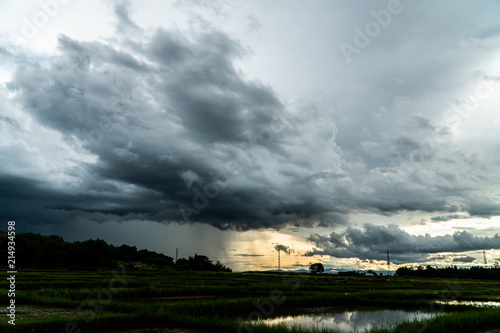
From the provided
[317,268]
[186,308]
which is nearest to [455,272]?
[317,268]

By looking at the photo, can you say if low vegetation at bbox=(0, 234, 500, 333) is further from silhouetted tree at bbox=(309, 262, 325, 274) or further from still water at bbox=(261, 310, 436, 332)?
silhouetted tree at bbox=(309, 262, 325, 274)

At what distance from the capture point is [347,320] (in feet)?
55.0

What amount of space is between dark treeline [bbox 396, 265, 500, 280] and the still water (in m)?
90.2

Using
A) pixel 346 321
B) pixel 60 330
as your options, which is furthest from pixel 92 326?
pixel 346 321

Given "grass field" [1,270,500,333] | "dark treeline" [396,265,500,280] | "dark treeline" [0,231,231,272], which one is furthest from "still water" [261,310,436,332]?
"dark treeline" [396,265,500,280]

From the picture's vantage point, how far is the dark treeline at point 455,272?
87.6 metres

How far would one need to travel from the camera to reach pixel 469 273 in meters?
94.7

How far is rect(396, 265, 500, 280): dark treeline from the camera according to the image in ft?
288

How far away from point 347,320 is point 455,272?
111 meters

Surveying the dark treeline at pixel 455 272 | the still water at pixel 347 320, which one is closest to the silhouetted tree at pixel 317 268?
the dark treeline at pixel 455 272

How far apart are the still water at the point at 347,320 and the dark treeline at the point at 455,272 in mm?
90168

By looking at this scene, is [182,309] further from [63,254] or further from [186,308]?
[63,254]

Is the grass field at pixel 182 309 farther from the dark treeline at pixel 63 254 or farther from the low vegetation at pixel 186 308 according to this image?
the dark treeline at pixel 63 254

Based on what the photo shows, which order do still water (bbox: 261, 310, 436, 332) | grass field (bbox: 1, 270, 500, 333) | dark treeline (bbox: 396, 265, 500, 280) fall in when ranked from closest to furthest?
1. grass field (bbox: 1, 270, 500, 333)
2. still water (bbox: 261, 310, 436, 332)
3. dark treeline (bbox: 396, 265, 500, 280)
